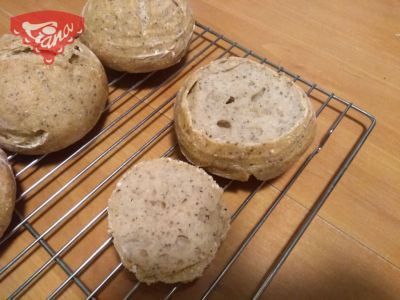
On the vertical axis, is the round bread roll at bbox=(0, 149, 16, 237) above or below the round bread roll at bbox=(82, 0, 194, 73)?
below

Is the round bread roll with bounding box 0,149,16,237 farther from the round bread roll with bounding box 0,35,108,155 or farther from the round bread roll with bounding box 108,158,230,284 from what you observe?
the round bread roll with bounding box 108,158,230,284

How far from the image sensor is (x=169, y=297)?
1.01 m

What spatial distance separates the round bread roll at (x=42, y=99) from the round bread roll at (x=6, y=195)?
12 cm

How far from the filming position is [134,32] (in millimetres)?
1310

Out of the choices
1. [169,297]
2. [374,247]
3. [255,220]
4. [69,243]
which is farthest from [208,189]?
[374,247]

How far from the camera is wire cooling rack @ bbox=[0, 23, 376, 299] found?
1022 mm

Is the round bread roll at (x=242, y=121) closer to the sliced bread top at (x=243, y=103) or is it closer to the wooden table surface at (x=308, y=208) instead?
the sliced bread top at (x=243, y=103)

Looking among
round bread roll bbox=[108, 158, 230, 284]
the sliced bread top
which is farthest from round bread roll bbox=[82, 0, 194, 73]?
round bread roll bbox=[108, 158, 230, 284]

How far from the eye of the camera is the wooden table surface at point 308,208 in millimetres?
1040

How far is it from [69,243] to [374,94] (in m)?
1.36

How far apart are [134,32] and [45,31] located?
0.31 m

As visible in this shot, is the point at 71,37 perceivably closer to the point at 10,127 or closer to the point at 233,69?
the point at 10,127

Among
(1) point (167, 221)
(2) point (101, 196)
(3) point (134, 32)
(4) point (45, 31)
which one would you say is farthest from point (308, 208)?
(4) point (45, 31)

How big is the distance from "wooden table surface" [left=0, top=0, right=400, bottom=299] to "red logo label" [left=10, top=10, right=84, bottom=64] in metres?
0.33
